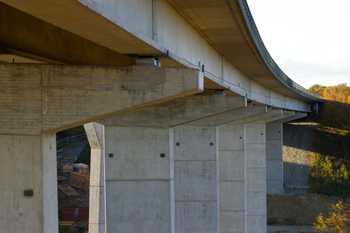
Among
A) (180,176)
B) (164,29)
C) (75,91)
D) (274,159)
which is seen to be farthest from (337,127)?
(75,91)

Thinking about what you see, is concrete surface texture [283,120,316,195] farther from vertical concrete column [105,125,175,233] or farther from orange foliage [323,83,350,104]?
vertical concrete column [105,125,175,233]

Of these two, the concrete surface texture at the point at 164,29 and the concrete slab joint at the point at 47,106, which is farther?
the concrete slab joint at the point at 47,106

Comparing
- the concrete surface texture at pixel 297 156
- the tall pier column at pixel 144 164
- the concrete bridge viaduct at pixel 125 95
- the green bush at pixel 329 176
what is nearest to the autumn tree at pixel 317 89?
the concrete surface texture at pixel 297 156

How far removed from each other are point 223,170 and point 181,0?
20.4 meters

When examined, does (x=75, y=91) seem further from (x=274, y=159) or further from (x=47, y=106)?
(x=274, y=159)

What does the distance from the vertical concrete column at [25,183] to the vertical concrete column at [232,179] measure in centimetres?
2121

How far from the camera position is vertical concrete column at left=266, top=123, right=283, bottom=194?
50344mm

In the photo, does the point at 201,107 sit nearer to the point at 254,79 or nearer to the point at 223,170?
the point at 254,79

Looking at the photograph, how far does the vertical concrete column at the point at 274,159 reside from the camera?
50344 mm

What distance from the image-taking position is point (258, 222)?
35156 millimetres

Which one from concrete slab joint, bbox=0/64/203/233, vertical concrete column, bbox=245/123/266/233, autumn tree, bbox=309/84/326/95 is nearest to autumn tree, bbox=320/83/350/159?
vertical concrete column, bbox=245/123/266/233

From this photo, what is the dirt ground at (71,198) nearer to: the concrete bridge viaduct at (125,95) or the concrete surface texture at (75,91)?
the concrete bridge viaduct at (125,95)

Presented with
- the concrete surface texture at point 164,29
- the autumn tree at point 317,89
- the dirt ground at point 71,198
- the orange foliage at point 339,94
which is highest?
the autumn tree at point 317,89

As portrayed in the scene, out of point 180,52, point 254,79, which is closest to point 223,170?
point 254,79
